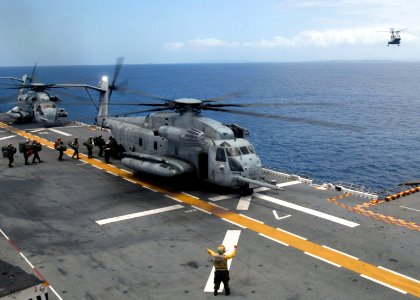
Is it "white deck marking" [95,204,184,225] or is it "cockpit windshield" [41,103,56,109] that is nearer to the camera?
"white deck marking" [95,204,184,225]

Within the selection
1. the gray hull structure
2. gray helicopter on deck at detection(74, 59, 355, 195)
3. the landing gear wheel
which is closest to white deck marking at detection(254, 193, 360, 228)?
the gray hull structure

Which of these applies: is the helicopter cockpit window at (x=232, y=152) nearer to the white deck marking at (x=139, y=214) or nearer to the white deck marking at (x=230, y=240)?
the white deck marking at (x=139, y=214)

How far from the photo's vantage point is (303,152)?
53688 mm

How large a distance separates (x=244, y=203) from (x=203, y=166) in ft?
10.1

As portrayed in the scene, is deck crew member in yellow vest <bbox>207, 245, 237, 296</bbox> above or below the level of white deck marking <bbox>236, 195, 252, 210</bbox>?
above

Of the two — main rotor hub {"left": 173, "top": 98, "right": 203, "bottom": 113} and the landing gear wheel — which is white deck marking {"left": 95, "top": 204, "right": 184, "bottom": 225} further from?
main rotor hub {"left": 173, "top": 98, "right": 203, "bottom": 113}

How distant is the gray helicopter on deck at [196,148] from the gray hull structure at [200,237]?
1.22 metres

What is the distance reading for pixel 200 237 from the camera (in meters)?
16.2

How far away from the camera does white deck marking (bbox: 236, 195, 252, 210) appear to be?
19544mm

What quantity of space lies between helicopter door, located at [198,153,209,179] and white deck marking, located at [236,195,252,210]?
7.62 feet

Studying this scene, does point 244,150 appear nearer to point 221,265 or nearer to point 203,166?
point 203,166

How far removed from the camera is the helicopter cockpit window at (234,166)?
2005cm

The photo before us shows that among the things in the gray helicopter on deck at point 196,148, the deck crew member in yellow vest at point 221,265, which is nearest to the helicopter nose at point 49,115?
the gray helicopter on deck at point 196,148

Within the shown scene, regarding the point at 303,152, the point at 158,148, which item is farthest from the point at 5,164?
the point at 303,152
